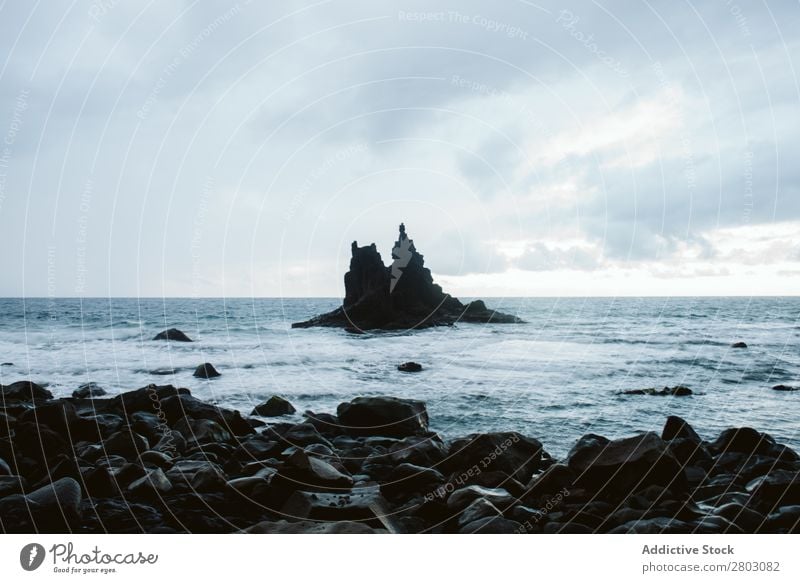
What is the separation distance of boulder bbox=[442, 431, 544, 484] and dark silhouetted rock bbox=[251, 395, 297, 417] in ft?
24.5

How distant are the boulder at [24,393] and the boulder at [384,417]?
9543 millimetres

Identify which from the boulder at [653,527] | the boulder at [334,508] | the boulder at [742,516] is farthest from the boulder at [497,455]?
the boulder at [742,516]

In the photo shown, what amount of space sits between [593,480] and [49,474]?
319 inches

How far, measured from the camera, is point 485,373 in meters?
24.5

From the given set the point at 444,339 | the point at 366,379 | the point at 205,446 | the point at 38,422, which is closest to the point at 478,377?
the point at 366,379

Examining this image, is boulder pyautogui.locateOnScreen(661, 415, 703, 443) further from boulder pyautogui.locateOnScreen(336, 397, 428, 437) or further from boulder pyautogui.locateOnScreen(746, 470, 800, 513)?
boulder pyautogui.locateOnScreen(336, 397, 428, 437)

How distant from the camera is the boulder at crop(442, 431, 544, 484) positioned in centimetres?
946

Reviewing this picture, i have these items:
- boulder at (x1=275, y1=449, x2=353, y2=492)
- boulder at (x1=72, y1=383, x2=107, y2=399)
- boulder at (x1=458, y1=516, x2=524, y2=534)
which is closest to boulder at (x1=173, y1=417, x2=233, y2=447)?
boulder at (x1=275, y1=449, x2=353, y2=492)

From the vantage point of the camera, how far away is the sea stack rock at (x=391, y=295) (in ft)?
191

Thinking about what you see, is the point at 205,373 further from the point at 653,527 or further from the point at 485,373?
the point at 653,527

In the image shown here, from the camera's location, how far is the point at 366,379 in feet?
77.6

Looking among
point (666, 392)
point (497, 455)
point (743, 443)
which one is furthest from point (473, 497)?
point (666, 392)

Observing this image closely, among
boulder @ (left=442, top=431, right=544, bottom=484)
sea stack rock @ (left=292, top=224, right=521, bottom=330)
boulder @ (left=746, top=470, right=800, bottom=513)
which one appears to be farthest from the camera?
sea stack rock @ (left=292, top=224, right=521, bottom=330)

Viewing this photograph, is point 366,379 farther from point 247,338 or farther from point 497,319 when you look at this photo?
point 497,319
